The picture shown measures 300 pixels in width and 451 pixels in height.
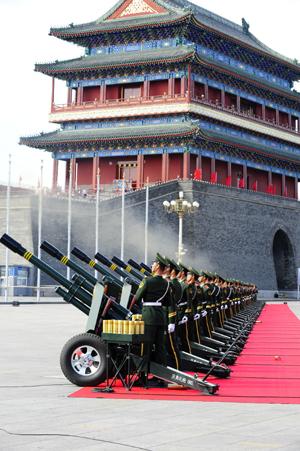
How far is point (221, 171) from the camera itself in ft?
197

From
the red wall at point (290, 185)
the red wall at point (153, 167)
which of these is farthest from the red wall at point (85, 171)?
the red wall at point (290, 185)

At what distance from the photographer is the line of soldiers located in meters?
11.4

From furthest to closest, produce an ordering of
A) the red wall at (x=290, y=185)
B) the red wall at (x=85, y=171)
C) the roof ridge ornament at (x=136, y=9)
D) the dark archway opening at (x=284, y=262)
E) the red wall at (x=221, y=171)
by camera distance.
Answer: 1. the red wall at (x=290, y=185)
2. the dark archway opening at (x=284, y=262)
3. the red wall at (x=221, y=171)
4. the red wall at (x=85, y=171)
5. the roof ridge ornament at (x=136, y=9)

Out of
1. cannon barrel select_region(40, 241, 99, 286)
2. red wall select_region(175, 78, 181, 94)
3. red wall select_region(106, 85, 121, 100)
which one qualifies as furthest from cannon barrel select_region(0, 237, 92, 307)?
red wall select_region(106, 85, 121, 100)

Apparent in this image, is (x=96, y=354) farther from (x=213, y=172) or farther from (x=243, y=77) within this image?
(x=243, y=77)

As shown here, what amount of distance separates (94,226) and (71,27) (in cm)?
1623

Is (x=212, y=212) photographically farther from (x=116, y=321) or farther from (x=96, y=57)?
(x=116, y=321)

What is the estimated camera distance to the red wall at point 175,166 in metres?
56.6

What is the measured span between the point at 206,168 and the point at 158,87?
601 cm

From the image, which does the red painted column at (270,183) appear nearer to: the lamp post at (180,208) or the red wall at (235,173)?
the red wall at (235,173)

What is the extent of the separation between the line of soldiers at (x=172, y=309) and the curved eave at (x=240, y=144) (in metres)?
39.3

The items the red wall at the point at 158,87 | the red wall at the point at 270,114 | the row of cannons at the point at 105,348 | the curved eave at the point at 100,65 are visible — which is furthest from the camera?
the red wall at the point at 270,114

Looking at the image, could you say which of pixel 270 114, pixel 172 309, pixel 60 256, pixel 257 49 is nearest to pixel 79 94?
pixel 257 49

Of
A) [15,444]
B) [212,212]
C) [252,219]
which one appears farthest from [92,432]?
[252,219]
